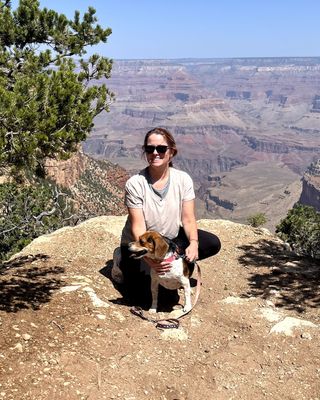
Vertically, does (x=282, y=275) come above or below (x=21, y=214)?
above

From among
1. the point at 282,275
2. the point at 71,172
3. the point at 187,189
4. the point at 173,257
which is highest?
the point at 187,189

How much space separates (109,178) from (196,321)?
8758cm

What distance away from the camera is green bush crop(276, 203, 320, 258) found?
2482 cm

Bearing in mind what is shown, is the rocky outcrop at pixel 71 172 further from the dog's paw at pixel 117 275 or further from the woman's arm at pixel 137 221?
the woman's arm at pixel 137 221

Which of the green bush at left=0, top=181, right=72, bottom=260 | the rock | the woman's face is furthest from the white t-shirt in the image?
the green bush at left=0, top=181, right=72, bottom=260

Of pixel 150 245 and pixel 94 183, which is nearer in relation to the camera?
pixel 150 245

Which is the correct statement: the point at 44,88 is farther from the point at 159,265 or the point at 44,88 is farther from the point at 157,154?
the point at 159,265

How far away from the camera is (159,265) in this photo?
6.31 meters

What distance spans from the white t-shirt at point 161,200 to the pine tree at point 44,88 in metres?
1.07

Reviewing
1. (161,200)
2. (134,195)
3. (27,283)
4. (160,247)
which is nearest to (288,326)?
(160,247)

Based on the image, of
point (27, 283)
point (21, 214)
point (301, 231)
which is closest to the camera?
point (27, 283)

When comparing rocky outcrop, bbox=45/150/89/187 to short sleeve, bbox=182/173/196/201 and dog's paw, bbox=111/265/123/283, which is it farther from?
short sleeve, bbox=182/173/196/201

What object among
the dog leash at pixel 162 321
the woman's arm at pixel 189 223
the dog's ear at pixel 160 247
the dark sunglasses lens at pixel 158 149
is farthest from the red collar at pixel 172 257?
the dark sunglasses lens at pixel 158 149

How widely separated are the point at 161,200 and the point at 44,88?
2.34 metres
